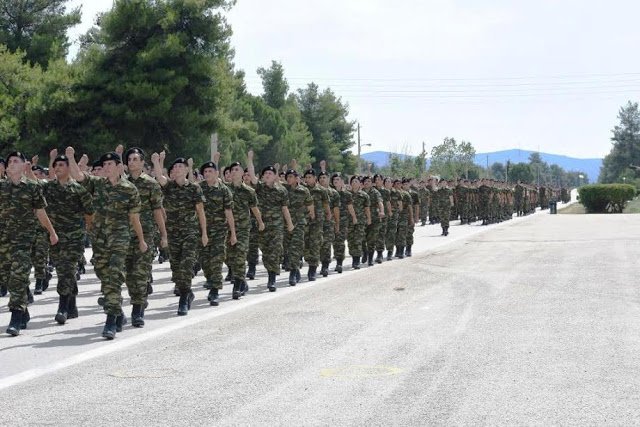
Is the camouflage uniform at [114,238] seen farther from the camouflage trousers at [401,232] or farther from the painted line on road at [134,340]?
the camouflage trousers at [401,232]

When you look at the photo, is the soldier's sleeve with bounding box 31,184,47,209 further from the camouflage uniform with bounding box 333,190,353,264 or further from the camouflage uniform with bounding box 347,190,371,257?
the camouflage uniform with bounding box 347,190,371,257

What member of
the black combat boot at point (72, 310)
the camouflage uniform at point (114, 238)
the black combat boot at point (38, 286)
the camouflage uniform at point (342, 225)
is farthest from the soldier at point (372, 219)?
the camouflage uniform at point (114, 238)

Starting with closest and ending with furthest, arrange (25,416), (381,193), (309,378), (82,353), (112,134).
A: (25,416) → (309,378) → (82,353) → (381,193) → (112,134)

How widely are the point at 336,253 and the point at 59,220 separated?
7335mm

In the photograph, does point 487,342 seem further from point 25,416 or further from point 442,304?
point 25,416

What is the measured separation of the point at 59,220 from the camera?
9906 millimetres

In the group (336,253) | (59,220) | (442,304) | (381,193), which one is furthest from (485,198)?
(59,220)

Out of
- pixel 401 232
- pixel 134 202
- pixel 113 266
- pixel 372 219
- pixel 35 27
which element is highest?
pixel 35 27

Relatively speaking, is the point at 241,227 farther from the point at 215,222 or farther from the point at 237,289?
the point at 215,222

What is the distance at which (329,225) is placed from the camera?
15773 mm

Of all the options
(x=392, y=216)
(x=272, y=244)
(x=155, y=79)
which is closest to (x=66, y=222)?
(x=272, y=244)

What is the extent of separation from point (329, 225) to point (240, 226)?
3.36 metres

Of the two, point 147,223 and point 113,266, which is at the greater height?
point 147,223

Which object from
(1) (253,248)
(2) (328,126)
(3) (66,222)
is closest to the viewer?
(3) (66,222)
